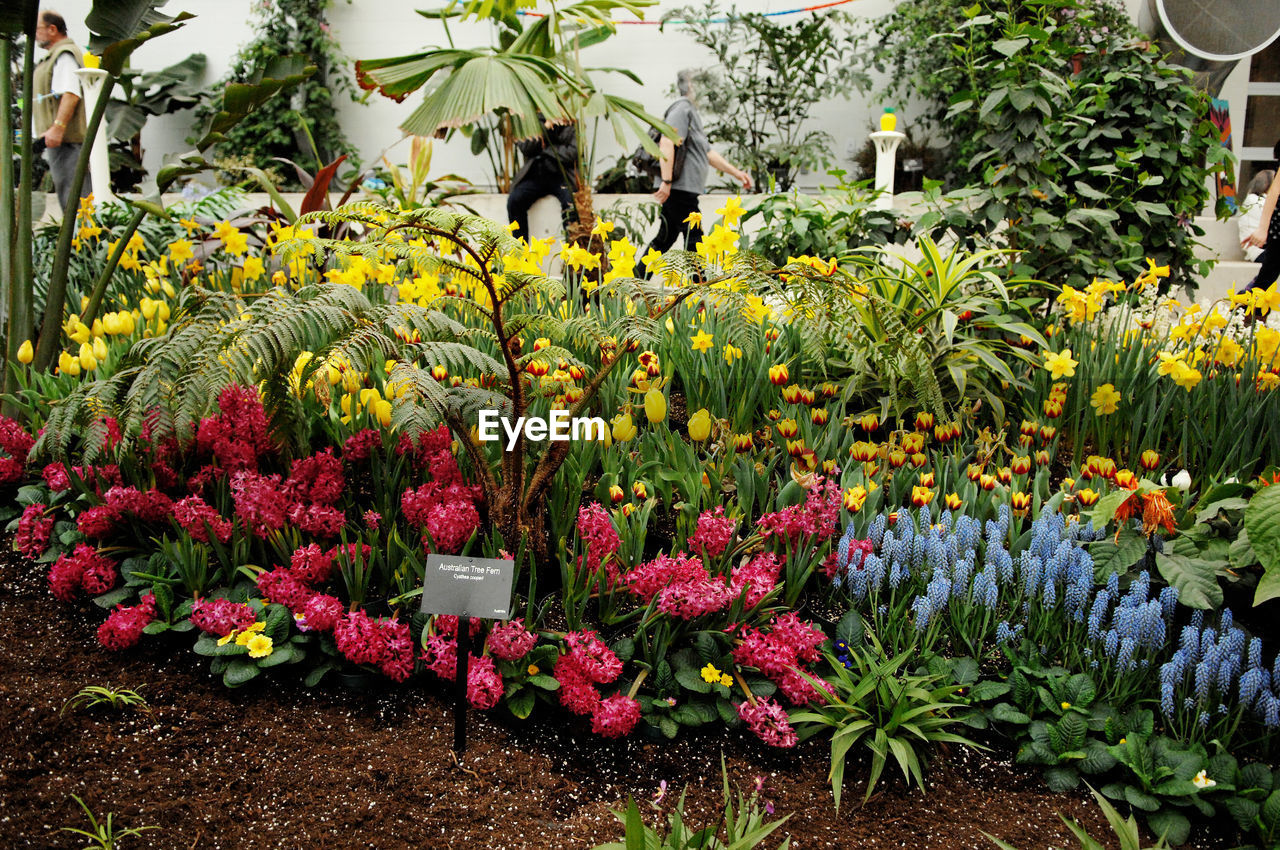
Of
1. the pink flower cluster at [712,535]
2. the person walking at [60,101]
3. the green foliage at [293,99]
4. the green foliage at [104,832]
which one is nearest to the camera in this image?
the green foliage at [104,832]

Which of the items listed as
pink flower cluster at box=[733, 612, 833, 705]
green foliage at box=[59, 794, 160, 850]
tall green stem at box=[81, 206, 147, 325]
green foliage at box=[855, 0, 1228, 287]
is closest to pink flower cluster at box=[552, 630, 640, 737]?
pink flower cluster at box=[733, 612, 833, 705]

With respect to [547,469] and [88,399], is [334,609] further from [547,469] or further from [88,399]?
[88,399]

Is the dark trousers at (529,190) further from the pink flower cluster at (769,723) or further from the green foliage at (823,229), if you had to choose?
the pink flower cluster at (769,723)

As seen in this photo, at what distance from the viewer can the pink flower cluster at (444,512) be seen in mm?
1923

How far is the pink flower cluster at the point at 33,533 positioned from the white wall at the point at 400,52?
24.1 ft

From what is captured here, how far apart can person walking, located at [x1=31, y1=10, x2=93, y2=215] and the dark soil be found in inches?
191

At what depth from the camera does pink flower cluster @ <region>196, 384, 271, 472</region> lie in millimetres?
2227

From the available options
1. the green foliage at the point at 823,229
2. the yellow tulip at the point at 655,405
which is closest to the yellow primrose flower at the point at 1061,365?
the green foliage at the point at 823,229

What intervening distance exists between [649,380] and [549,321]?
584 mm

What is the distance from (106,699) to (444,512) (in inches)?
30.5

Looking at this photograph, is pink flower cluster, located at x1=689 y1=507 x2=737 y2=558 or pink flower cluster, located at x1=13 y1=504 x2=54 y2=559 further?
pink flower cluster, located at x1=13 y1=504 x2=54 y2=559

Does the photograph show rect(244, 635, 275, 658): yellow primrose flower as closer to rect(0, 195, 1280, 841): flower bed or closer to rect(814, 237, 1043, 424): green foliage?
rect(0, 195, 1280, 841): flower bed

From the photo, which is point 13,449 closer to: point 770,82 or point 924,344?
point 924,344

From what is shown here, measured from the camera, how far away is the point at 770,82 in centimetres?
821
